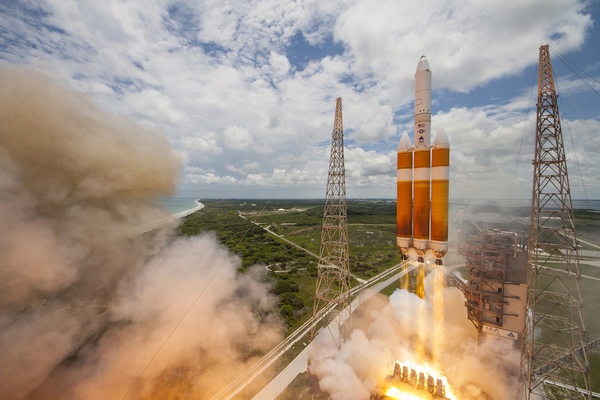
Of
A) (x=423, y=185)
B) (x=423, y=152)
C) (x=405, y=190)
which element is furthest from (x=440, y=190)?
(x=423, y=152)

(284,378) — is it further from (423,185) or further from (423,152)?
(423,152)

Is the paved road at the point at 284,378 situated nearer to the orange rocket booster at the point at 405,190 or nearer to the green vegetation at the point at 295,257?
the green vegetation at the point at 295,257

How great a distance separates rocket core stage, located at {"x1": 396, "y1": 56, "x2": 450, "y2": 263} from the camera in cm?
1431

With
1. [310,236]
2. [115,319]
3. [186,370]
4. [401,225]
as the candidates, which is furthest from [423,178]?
[310,236]

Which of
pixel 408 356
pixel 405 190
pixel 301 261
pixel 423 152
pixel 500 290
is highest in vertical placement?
pixel 423 152

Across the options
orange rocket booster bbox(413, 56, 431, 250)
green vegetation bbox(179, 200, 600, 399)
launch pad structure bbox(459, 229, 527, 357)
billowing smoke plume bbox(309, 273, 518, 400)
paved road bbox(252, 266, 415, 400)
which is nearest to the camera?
billowing smoke plume bbox(309, 273, 518, 400)

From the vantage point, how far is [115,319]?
17719 mm

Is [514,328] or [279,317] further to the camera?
[279,317]

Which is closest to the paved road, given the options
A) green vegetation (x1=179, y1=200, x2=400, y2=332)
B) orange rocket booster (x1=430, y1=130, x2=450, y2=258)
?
green vegetation (x1=179, y1=200, x2=400, y2=332)

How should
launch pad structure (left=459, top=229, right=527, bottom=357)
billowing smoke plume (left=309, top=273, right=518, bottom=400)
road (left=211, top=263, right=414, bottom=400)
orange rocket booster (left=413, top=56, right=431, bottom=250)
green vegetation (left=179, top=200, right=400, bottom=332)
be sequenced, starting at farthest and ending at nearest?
green vegetation (left=179, top=200, right=400, bottom=332), orange rocket booster (left=413, top=56, right=431, bottom=250), road (left=211, top=263, right=414, bottom=400), launch pad structure (left=459, top=229, right=527, bottom=357), billowing smoke plume (left=309, top=273, right=518, bottom=400)

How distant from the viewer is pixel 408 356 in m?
15.3

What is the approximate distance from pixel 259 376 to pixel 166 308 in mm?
7595

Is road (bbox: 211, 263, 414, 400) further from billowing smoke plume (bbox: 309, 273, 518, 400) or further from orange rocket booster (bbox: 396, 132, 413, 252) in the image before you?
orange rocket booster (bbox: 396, 132, 413, 252)

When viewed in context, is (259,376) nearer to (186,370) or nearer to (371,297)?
(186,370)
